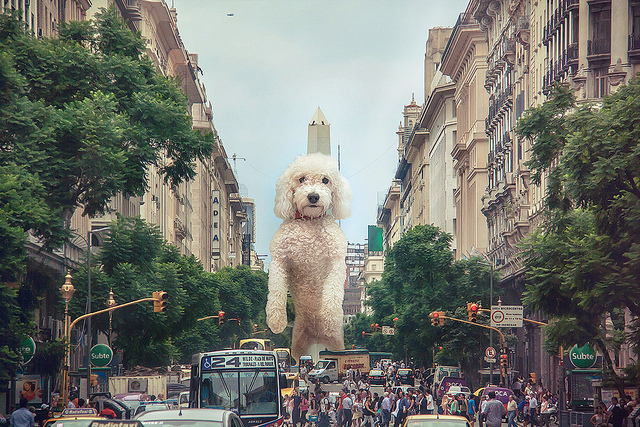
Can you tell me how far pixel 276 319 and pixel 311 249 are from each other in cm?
185

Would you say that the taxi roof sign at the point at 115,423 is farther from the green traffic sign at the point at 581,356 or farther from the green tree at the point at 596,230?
the green traffic sign at the point at 581,356

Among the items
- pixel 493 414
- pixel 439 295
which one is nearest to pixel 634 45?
pixel 493 414

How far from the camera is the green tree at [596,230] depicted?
21.1 m

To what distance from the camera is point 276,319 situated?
25.3 m

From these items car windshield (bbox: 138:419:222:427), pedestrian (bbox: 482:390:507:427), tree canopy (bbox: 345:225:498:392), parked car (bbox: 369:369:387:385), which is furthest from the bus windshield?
parked car (bbox: 369:369:387:385)

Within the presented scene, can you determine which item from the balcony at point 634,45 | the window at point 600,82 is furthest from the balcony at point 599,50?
the balcony at point 634,45

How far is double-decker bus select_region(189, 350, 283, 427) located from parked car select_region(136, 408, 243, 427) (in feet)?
37.1

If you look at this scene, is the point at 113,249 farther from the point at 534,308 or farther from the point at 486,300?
the point at 486,300

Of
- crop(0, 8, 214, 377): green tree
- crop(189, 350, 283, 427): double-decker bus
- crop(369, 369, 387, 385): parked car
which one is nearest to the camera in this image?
crop(0, 8, 214, 377): green tree

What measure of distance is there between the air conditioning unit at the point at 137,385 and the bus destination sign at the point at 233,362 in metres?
18.9

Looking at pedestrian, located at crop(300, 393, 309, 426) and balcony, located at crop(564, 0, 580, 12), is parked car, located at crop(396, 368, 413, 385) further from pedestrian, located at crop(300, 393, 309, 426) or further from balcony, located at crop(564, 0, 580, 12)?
pedestrian, located at crop(300, 393, 309, 426)

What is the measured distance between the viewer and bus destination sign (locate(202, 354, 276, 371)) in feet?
85.4

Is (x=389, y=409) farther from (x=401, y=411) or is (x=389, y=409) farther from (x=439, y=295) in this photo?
(x=439, y=295)

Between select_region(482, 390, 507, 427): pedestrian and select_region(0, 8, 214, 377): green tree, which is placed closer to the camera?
select_region(0, 8, 214, 377): green tree
